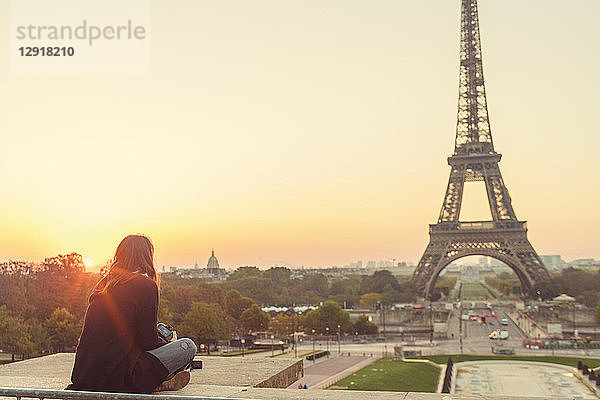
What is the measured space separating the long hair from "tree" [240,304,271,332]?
184 feet

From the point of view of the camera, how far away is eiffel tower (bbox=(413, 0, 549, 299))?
233 ft

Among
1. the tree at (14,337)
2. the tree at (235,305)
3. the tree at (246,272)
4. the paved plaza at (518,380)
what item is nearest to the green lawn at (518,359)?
the paved plaza at (518,380)

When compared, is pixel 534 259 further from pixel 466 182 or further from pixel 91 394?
pixel 91 394

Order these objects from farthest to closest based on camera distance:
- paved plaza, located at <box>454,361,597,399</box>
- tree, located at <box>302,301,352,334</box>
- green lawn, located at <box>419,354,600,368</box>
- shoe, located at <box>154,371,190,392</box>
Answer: tree, located at <box>302,301,352,334</box> → green lawn, located at <box>419,354,600,368</box> → paved plaza, located at <box>454,361,597,399</box> → shoe, located at <box>154,371,190,392</box>

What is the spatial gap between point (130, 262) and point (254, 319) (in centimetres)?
5651

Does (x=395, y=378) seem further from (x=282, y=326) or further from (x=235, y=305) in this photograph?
(x=235, y=305)

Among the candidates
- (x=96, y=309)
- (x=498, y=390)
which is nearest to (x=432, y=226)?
(x=498, y=390)

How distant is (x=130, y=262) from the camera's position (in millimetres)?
4750

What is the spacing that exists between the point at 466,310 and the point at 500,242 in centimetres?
2704

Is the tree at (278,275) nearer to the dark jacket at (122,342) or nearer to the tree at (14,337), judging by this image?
the tree at (14,337)

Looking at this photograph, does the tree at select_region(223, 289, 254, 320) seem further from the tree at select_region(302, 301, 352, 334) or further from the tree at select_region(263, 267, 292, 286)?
the tree at select_region(263, 267, 292, 286)

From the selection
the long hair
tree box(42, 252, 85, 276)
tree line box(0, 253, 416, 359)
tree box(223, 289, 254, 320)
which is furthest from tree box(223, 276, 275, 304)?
the long hair

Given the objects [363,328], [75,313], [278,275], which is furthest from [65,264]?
[278,275]

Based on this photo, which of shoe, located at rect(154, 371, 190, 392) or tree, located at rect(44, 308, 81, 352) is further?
tree, located at rect(44, 308, 81, 352)
